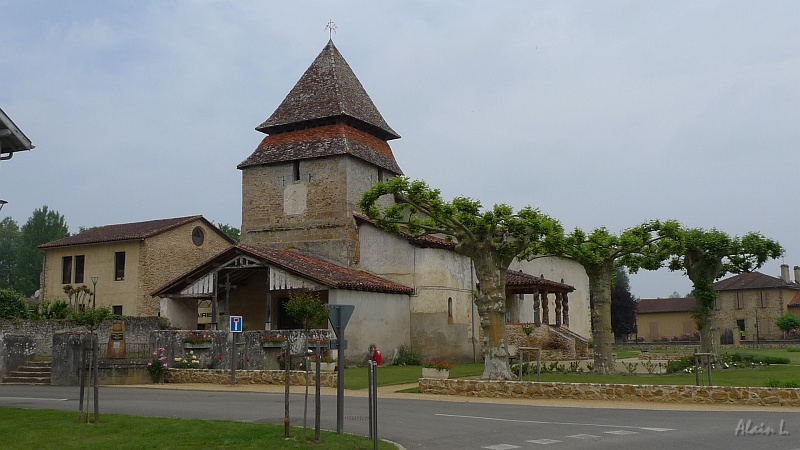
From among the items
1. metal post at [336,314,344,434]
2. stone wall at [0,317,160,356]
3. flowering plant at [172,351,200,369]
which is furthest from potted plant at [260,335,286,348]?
metal post at [336,314,344,434]

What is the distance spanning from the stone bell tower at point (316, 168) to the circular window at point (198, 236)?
31.0ft

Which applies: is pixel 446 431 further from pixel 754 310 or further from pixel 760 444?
pixel 754 310

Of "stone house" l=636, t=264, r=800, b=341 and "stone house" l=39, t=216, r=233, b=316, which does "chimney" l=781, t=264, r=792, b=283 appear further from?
"stone house" l=39, t=216, r=233, b=316

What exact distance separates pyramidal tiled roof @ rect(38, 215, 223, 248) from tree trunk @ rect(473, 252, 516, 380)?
25.5 m

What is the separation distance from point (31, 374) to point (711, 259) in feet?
80.4

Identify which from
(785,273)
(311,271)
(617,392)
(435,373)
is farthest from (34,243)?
(785,273)

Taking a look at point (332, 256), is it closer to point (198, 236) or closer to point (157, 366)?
point (157, 366)

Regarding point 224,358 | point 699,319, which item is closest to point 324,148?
point 224,358

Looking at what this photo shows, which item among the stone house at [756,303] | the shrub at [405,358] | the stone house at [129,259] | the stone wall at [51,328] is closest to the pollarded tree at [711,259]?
the shrub at [405,358]

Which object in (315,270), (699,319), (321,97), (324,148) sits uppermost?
(321,97)

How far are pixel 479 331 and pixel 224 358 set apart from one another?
13.4 metres

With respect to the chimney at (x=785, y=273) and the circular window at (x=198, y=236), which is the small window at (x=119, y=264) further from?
the chimney at (x=785, y=273)

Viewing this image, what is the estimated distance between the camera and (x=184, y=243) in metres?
44.2

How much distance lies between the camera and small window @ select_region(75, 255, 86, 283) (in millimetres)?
43375
